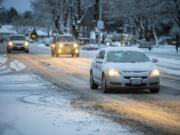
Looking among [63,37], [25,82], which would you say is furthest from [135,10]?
[25,82]

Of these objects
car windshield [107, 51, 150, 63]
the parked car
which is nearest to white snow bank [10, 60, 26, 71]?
car windshield [107, 51, 150, 63]

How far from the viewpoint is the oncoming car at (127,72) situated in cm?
1922

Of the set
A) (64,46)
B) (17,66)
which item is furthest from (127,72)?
(64,46)

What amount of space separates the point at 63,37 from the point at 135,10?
32650 millimetres

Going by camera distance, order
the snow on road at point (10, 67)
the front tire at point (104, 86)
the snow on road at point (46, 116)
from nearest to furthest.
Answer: the snow on road at point (46, 116) → the front tire at point (104, 86) → the snow on road at point (10, 67)

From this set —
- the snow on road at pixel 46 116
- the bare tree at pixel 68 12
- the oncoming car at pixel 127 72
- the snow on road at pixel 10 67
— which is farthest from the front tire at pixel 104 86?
the bare tree at pixel 68 12

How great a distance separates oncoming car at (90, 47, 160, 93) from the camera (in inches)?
757

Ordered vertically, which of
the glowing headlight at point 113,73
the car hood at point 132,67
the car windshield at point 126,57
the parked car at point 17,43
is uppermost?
the car windshield at point 126,57

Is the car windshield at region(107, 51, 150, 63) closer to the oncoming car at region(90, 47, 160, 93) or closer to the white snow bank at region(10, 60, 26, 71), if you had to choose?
the oncoming car at region(90, 47, 160, 93)

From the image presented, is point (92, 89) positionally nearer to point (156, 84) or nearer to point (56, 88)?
point (56, 88)

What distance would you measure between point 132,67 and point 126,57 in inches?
45.1

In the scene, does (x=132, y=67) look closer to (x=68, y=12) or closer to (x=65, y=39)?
(x=65, y=39)

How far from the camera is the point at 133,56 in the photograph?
20500 millimetres

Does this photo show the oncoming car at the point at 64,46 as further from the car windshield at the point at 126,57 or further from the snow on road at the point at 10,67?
the car windshield at the point at 126,57
